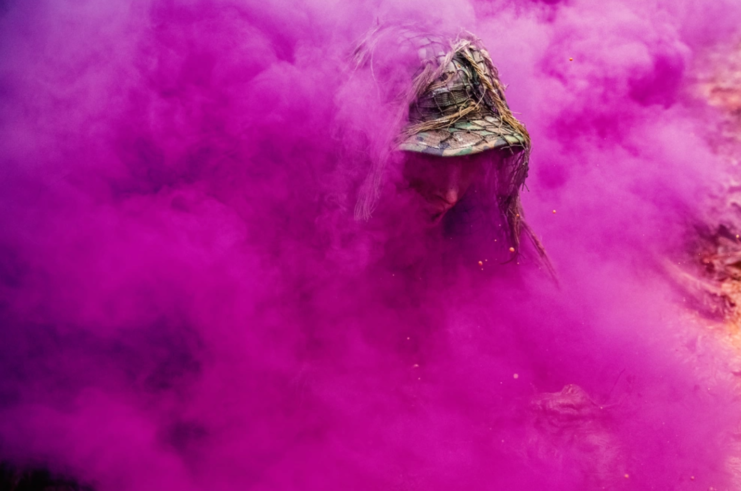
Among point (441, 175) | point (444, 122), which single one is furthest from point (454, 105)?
point (441, 175)

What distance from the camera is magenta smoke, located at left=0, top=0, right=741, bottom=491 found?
1.91 metres

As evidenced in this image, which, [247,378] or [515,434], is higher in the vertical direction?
[247,378]

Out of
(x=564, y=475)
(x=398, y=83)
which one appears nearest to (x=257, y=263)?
(x=398, y=83)

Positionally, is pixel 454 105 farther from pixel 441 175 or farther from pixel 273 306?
pixel 273 306

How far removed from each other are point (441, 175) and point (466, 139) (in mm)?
152

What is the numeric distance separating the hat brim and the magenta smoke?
185mm

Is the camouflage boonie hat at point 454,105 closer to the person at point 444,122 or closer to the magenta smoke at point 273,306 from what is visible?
the person at point 444,122

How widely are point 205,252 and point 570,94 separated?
6.62 feet

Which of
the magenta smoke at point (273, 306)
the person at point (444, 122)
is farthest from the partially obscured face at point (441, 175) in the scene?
the magenta smoke at point (273, 306)

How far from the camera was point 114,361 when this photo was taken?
1917mm

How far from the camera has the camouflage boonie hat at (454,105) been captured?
Answer: 1780 millimetres

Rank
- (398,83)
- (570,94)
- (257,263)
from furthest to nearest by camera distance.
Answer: (570,94)
(257,263)
(398,83)

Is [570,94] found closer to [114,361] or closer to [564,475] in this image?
[564,475]

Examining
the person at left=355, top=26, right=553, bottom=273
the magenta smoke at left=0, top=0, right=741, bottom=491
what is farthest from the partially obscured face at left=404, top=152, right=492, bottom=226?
the magenta smoke at left=0, top=0, right=741, bottom=491
